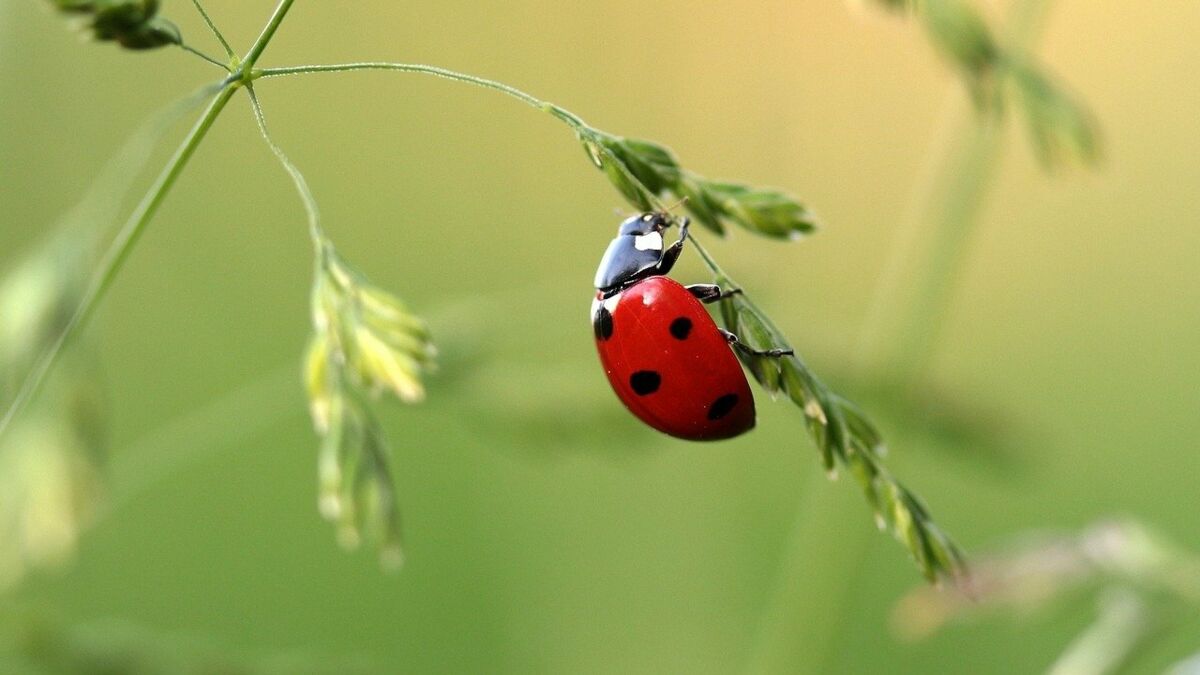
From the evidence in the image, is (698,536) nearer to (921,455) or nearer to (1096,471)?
(921,455)

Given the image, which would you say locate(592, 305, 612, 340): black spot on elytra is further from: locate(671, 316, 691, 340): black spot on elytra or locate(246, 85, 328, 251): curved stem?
locate(246, 85, 328, 251): curved stem

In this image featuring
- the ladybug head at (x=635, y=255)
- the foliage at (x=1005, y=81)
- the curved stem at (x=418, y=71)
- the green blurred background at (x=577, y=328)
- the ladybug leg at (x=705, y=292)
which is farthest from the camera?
the green blurred background at (x=577, y=328)

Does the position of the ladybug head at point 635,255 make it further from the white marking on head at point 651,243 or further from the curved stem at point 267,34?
the curved stem at point 267,34

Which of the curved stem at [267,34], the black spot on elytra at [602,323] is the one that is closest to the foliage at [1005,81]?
the black spot on elytra at [602,323]

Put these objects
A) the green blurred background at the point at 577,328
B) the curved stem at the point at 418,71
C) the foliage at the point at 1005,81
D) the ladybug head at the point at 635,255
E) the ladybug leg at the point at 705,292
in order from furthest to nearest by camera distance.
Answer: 1. the green blurred background at the point at 577,328
2. the ladybug head at the point at 635,255
3. the foliage at the point at 1005,81
4. the ladybug leg at the point at 705,292
5. the curved stem at the point at 418,71

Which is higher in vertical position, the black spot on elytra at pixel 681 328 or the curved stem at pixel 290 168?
the black spot on elytra at pixel 681 328

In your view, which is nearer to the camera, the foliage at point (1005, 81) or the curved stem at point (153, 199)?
the curved stem at point (153, 199)

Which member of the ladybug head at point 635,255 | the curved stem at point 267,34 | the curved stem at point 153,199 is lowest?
the curved stem at point 153,199
